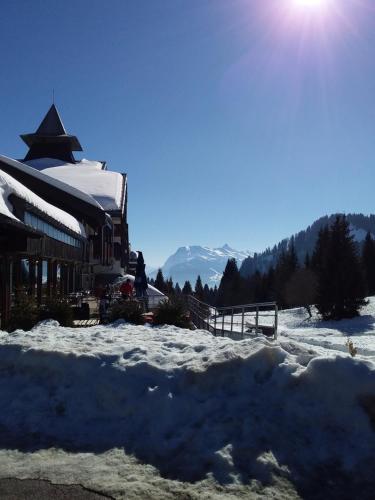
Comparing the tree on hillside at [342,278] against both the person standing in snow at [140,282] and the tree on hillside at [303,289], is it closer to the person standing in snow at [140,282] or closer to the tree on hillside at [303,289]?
the tree on hillside at [303,289]

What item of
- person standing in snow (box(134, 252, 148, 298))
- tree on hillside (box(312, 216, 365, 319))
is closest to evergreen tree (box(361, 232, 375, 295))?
tree on hillside (box(312, 216, 365, 319))

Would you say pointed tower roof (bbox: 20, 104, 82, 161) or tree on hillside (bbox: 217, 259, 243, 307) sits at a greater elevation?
pointed tower roof (bbox: 20, 104, 82, 161)

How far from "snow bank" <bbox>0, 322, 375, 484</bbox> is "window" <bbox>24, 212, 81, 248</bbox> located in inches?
393

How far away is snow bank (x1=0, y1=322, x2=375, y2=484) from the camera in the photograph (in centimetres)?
437

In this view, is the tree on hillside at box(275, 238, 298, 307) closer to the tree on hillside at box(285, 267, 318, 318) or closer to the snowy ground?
the tree on hillside at box(285, 267, 318, 318)

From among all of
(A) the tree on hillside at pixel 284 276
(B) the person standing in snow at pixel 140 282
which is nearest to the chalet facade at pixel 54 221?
(B) the person standing in snow at pixel 140 282

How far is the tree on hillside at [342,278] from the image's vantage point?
4259cm

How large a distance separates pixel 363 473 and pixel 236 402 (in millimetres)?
1460

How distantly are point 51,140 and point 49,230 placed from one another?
125 ft

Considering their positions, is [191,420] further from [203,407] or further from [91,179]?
[91,179]

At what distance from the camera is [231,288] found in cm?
9150

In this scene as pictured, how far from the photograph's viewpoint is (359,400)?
16.2 feet

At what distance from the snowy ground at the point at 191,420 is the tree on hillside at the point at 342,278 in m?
38.4

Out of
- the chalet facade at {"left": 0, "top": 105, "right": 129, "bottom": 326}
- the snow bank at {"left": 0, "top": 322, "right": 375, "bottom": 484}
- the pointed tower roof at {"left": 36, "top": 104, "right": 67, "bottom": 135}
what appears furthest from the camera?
the pointed tower roof at {"left": 36, "top": 104, "right": 67, "bottom": 135}
